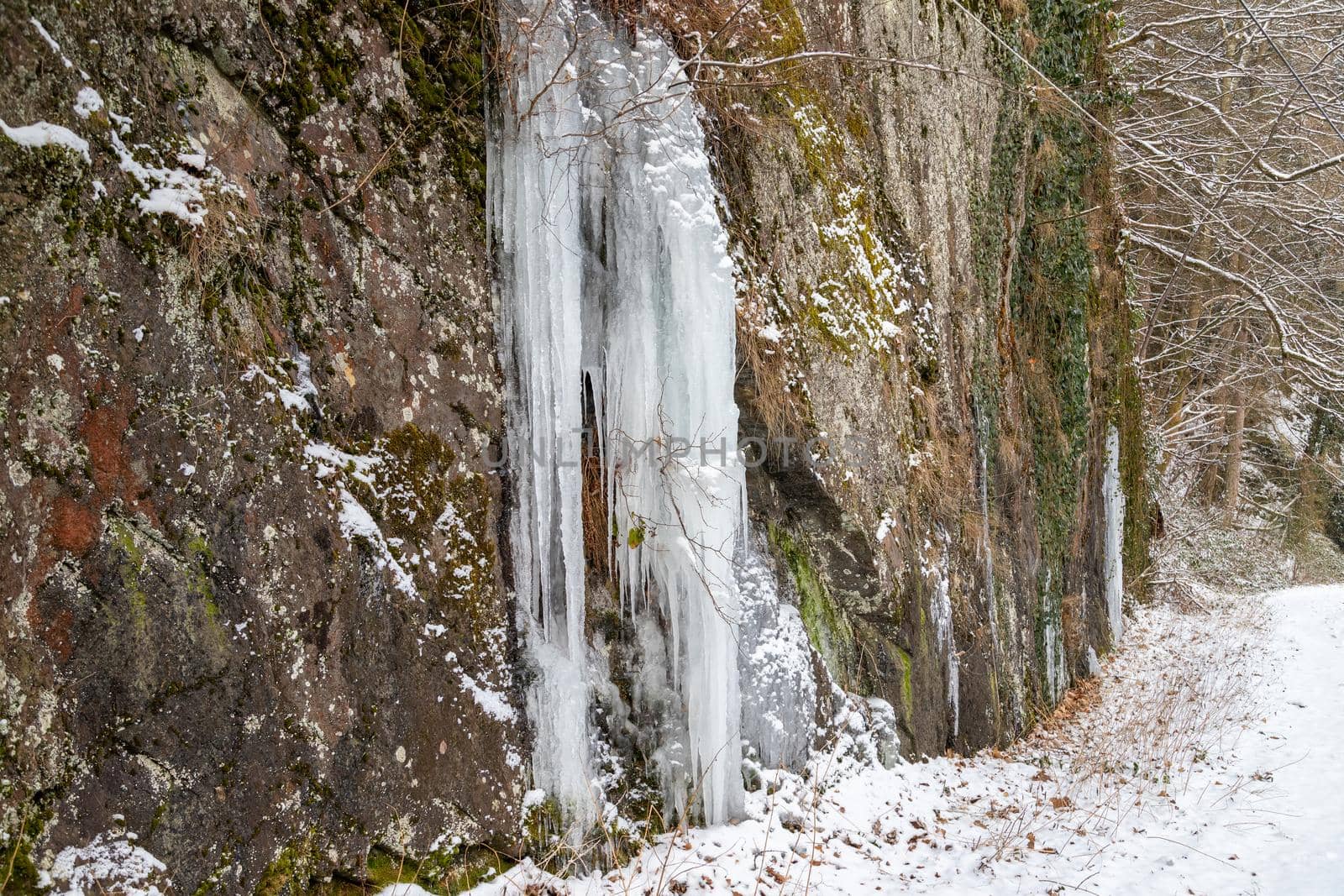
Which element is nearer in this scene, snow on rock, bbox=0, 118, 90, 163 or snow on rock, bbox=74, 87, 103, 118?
snow on rock, bbox=0, 118, 90, 163

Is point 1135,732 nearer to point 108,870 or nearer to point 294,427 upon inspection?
point 294,427

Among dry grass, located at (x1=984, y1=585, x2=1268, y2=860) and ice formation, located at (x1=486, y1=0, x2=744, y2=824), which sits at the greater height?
ice formation, located at (x1=486, y1=0, x2=744, y2=824)

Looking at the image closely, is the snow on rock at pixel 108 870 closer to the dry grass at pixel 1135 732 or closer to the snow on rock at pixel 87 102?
the snow on rock at pixel 87 102

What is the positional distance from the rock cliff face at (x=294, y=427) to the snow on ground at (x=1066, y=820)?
2.35 feet

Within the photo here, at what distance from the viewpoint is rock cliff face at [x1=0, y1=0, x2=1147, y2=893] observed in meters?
2.10

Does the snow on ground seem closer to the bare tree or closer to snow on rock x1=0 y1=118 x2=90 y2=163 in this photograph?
snow on rock x1=0 y1=118 x2=90 y2=163

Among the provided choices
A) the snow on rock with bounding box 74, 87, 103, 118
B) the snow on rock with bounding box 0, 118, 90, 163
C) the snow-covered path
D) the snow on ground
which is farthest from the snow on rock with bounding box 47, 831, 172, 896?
the snow-covered path

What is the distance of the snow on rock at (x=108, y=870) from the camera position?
2.00 meters

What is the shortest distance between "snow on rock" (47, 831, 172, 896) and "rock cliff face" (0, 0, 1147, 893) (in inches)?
1.2

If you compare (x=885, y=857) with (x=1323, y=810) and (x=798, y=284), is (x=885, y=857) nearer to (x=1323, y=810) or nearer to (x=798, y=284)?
(x=1323, y=810)

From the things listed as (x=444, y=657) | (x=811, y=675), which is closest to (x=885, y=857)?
(x=811, y=675)

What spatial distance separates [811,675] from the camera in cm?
455

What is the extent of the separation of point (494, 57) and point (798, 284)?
199 cm

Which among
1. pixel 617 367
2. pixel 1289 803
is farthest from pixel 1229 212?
pixel 617 367
